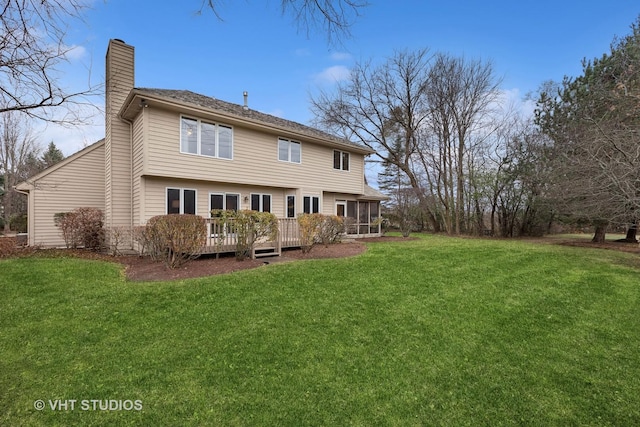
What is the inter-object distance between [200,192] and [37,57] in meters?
6.95

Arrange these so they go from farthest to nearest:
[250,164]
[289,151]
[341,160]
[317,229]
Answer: [341,160] → [289,151] → [250,164] → [317,229]

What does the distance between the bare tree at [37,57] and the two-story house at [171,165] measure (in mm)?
4677

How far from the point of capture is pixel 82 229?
10.8 metres

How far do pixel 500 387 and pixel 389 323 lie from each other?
63.6 inches

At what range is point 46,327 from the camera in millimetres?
4035

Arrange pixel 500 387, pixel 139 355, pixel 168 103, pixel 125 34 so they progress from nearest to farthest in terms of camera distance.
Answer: pixel 500 387, pixel 139 355, pixel 125 34, pixel 168 103

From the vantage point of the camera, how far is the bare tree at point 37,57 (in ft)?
10.4

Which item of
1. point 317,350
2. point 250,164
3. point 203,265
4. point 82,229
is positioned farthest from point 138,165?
point 317,350

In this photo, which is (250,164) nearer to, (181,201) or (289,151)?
(289,151)

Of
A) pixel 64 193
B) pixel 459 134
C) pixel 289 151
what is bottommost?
pixel 64 193

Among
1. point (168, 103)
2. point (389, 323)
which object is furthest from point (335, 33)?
point (168, 103)

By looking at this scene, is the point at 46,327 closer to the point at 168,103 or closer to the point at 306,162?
the point at 168,103

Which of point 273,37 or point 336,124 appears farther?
point 336,124

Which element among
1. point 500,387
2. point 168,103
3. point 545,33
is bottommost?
point 500,387
